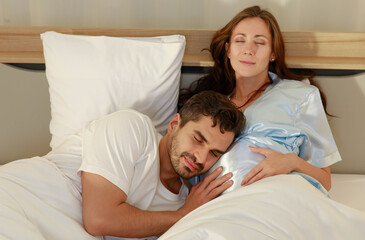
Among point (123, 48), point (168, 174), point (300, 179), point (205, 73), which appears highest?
point (123, 48)

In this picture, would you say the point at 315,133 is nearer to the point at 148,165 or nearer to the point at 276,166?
the point at 276,166

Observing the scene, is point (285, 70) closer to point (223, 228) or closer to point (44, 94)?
point (223, 228)

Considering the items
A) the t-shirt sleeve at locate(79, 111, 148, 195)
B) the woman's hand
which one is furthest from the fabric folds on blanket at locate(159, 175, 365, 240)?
the t-shirt sleeve at locate(79, 111, 148, 195)

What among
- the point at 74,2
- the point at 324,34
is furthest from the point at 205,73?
the point at 74,2

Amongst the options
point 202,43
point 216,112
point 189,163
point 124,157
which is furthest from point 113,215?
point 202,43

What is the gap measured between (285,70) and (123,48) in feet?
1.93

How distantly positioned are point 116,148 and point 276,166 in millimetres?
465

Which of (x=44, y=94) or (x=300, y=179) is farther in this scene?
(x=44, y=94)

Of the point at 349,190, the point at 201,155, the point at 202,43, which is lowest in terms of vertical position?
the point at 349,190

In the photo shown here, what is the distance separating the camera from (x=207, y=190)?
4.39 ft

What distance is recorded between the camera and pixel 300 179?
121 cm

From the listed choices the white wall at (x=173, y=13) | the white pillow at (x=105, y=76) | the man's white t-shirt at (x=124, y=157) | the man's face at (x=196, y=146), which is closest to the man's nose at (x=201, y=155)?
the man's face at (x=196, y=146)

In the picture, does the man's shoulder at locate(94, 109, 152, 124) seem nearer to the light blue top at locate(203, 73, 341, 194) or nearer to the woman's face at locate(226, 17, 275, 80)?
the light blue top at locate(203, 73, 341, 194)

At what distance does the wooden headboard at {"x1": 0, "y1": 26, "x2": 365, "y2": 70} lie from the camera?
172 centimetres
